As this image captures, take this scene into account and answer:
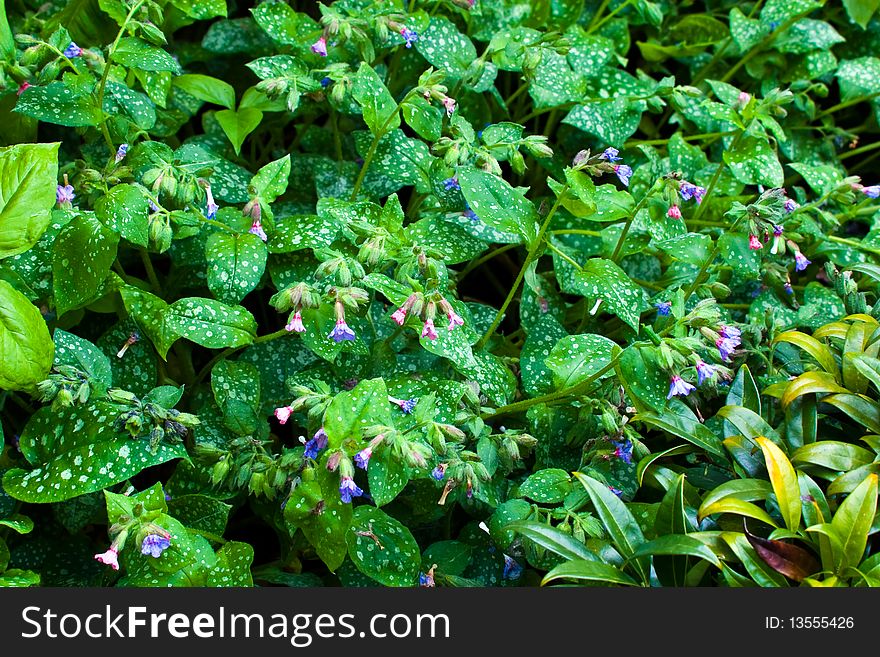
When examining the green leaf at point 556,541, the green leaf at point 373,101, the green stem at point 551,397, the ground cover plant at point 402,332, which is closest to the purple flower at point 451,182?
the ground cover plant at point 402,332

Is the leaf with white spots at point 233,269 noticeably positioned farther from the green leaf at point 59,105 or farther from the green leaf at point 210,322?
the green leaf at point 59,105

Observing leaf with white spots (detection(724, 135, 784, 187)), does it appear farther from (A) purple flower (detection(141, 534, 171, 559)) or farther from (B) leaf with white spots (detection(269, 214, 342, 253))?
(A) purple flower (detection(141, 534, 171, 559))

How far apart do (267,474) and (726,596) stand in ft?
2.33

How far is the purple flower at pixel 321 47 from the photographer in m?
1.72

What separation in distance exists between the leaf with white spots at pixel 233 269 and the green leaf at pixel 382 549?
0.44m

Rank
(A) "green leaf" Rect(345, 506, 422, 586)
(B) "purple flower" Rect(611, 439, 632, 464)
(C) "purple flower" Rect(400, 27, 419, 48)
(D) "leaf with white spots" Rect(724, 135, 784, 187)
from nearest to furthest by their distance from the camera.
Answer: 1. (A) "green leaf" Rect(345, 506, 422, 586)
2. (B) "purple flower" Rect(611, 439, 632, 464)
3. (C) "purple flower" Rect(400, 27, 419, 48)
4. (D) "leaf with white spots" Rect(724, 135, 784, 187)

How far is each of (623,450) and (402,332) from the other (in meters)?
0.46

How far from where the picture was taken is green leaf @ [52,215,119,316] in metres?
1.47

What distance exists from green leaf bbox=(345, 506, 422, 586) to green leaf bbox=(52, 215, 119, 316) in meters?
0.60

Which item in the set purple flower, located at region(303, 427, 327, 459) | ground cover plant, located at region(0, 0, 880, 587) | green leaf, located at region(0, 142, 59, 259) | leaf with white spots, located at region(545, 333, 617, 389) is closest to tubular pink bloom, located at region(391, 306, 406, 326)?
ground cover plant, located at region(0, 0, 880, 587)

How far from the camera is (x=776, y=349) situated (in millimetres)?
1699

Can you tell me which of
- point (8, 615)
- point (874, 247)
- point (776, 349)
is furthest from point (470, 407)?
point (874, 247)

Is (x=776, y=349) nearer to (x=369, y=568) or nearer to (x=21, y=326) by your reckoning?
(x=369, y=568)

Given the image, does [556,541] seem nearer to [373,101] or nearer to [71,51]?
[373,101]
